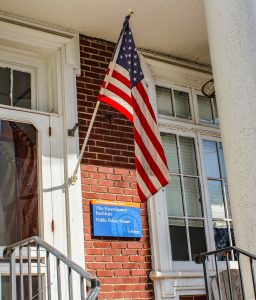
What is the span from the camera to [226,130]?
4508 millimetres

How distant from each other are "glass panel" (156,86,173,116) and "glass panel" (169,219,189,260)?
1344 millimetres

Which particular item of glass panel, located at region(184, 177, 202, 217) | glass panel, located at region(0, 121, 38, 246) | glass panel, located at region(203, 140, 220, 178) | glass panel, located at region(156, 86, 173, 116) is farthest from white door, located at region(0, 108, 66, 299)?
glass panel, located at region(203, 140, 220, 178)

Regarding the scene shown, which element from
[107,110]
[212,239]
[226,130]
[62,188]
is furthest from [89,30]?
[212,239]

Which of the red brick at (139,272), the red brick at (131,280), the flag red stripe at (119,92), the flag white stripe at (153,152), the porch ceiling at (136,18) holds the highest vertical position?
the porch ceiling at (136,18)

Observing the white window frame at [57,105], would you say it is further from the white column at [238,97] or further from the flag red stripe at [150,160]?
the white column at [238,97]

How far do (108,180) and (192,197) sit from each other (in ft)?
3.89

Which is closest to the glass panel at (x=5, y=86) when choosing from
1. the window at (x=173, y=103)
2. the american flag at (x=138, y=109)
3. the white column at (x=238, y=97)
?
the american flag at (x=138, y=109)

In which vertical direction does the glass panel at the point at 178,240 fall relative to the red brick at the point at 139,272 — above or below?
above

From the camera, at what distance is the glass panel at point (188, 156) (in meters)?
6.50

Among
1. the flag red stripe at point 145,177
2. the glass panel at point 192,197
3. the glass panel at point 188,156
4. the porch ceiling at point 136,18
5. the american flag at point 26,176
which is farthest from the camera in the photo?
the glass panel at point 188,156

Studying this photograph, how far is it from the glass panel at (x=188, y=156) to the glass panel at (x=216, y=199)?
29 centimetres

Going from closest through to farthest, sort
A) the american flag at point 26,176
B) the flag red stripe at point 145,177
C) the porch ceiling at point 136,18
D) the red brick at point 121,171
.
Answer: the flag red stripe at point 145,177, the american flag at point 26,176, the porch ceiling at point 136,18, the red brick at point 121,171

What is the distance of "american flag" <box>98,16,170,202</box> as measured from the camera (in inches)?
197

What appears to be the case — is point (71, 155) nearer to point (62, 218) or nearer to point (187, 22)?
point (62, 218)
